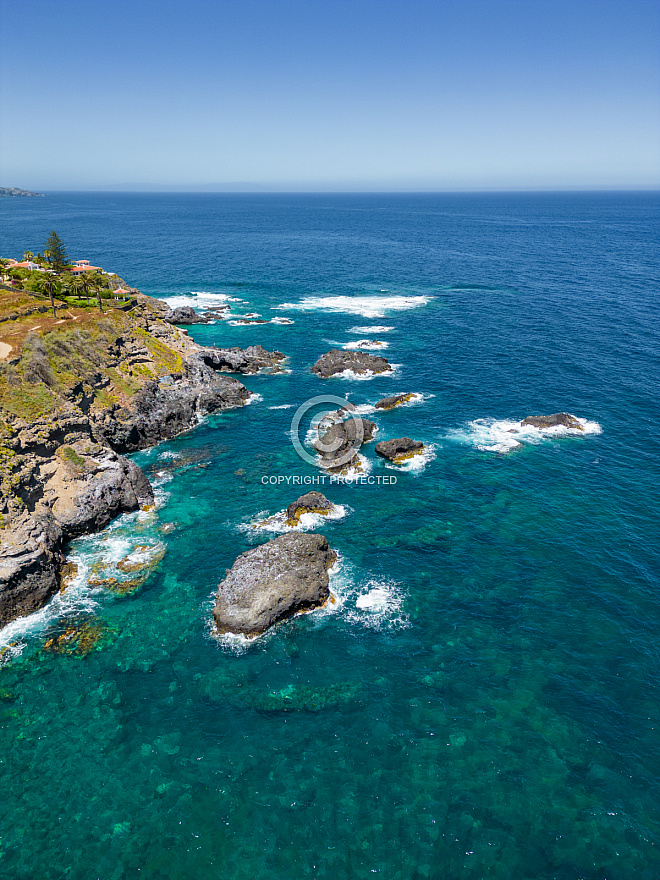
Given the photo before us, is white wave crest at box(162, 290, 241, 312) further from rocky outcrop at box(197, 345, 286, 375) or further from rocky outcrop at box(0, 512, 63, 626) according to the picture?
rocky outcrop at box(0, 512, 63, 626)

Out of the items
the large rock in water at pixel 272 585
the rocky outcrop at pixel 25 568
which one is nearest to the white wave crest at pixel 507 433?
the large rock in water at pixel 272 585

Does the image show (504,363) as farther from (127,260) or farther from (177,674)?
(127,260)

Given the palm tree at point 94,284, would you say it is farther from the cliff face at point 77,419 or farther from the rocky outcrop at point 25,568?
the rocky outcrop at point 25,568

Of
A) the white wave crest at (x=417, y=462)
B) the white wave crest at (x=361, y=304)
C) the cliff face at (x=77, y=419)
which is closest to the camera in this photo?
the cliff face at (x=77, y=419)

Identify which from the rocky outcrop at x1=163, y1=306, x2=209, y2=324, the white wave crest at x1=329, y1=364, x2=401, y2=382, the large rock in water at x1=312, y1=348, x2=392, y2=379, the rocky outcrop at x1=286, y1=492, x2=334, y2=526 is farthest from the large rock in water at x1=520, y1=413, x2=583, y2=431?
the rocky outcrop at x1=163, y1=306, x2=209, y2=324

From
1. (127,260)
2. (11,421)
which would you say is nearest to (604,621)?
(11,421)
